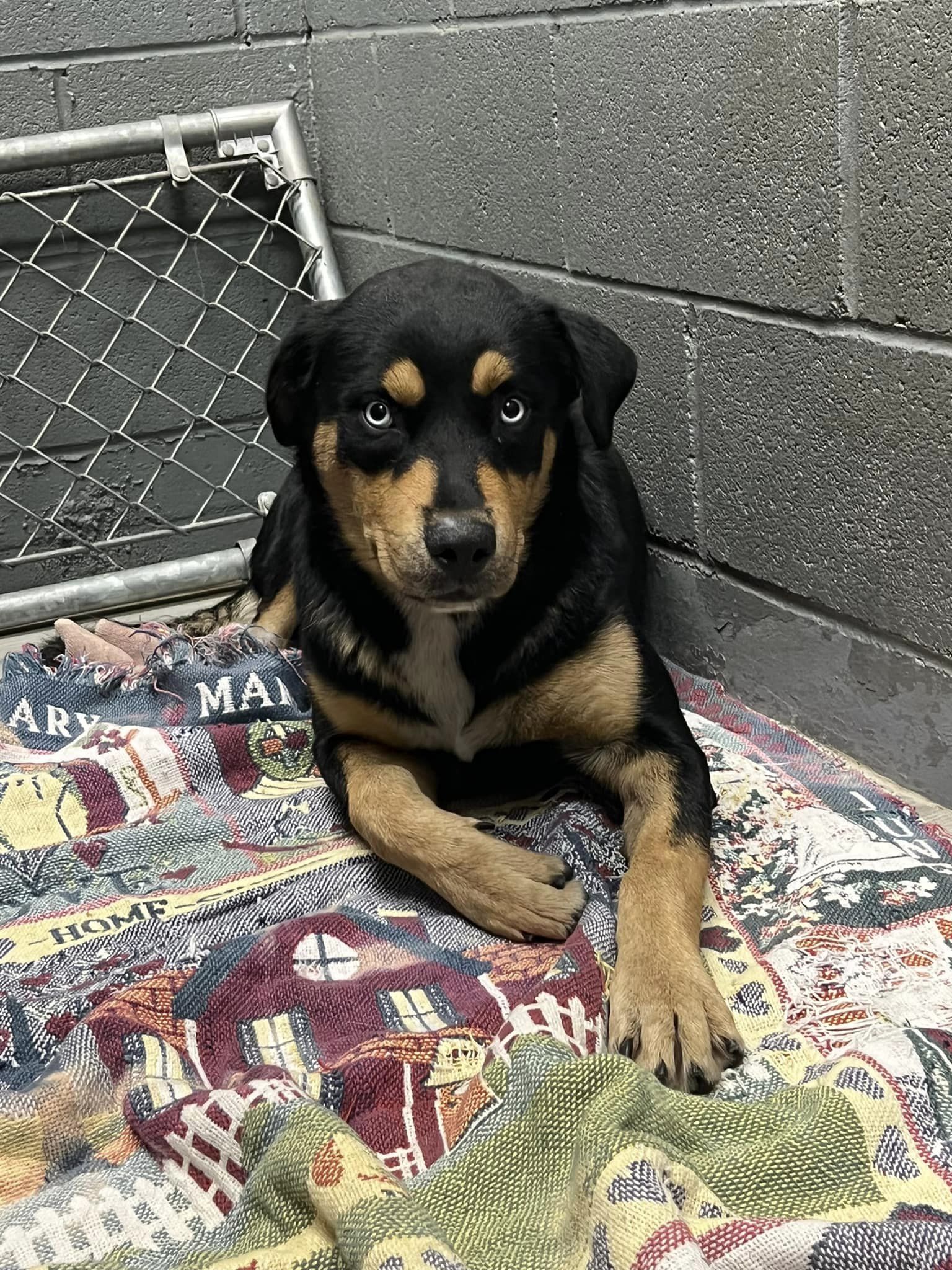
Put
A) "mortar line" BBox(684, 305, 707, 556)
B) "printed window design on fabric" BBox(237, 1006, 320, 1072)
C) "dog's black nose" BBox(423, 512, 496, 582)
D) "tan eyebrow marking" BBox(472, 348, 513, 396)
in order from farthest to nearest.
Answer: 1. "mortar line" BBox(684, 305, 707, 556)
2. "tan eyebrow marking" BBox(472, 348, 513, 396)
3. "dog's black nose" BBox(423, 512, 496, 582)
4. "printed window design on fabric" BBox(237, 1006, 320, 1072)

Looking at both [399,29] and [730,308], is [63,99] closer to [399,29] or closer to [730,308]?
[399,29]

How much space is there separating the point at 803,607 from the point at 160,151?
260 cm

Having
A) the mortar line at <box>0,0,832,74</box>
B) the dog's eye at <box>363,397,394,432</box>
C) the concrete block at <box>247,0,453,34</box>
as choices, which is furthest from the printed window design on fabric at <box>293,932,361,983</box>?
the concrete block at <box>247,0,453,34</box>

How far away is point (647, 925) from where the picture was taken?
2.13 metres

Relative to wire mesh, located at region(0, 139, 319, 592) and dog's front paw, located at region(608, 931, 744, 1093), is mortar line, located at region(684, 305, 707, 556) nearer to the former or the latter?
dog's front paw, located at region(608, 931, 744, 1093)

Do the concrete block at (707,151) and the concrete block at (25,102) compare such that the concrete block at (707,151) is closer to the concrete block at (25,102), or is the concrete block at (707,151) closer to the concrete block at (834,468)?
the concrete block at (834,468)

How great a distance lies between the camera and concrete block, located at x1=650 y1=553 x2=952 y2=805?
106 inches

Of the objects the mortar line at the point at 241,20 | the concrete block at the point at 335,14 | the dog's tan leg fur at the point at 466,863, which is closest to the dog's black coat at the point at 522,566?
the dog's tan leg fur at the point at 466,863

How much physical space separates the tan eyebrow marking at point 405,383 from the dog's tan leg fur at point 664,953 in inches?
32.2

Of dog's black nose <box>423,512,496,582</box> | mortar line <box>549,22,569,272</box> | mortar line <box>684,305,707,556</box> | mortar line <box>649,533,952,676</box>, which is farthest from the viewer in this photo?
mortar line <box>549,22,569,272</box>

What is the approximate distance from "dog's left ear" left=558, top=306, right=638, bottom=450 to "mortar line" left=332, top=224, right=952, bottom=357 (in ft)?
1.23

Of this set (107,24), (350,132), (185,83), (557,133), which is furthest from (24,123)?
(557,133)

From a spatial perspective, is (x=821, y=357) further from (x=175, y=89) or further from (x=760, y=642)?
(x=175, y=89)

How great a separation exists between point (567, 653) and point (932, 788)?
81 centimetres
